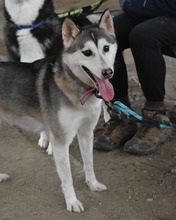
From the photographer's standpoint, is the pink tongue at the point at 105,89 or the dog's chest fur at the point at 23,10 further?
the dog's chest fur at the point at 23,10

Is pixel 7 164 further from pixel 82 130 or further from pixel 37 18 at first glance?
pixel 37 18

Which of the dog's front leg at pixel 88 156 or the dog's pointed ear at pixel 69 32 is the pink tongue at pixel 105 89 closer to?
the dog's pointed ear at pixel 69 32

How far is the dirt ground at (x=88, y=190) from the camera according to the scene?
2.62 meters

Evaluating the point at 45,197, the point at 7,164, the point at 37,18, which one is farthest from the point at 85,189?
the point at 37,18

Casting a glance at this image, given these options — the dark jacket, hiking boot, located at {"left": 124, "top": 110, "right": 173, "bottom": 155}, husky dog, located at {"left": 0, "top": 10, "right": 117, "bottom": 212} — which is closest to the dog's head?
husky dog, located at {"left": 0, "top": 10, "right": 117, "bottom": 212}

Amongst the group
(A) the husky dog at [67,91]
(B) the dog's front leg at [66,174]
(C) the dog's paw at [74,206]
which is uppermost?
(A) the husky dog at [67,91]

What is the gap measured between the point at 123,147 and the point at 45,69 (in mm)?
1086

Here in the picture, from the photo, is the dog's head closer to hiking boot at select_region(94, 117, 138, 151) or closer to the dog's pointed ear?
the dog's pointed ear

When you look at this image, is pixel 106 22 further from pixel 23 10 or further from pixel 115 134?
pixel 115 134

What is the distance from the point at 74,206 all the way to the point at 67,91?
741 millimetres

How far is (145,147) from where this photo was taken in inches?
129

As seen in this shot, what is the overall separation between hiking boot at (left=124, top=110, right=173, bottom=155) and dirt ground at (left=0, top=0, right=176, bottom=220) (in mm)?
53

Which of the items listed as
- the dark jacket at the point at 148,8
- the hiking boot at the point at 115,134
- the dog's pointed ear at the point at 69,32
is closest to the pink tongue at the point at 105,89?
the dog's pointed ear at the point at 69,32

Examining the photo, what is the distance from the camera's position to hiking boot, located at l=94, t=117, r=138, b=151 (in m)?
3.38
